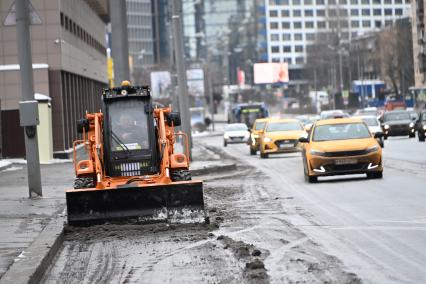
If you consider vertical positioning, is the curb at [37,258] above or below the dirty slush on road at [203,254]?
above

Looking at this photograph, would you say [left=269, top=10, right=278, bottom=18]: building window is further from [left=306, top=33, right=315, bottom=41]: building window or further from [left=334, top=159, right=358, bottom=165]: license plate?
[left=334, top=159, right=358, bottom=165]: license plate

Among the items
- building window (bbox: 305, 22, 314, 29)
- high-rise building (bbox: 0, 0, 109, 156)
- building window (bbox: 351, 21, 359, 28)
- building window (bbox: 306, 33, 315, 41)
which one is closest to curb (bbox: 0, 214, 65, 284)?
high-rise building (bbox: 0, 0, 109, 156)

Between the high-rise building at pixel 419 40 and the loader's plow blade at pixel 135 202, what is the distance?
284 feet

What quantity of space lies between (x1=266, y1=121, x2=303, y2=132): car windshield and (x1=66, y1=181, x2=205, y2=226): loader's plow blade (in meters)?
28.5

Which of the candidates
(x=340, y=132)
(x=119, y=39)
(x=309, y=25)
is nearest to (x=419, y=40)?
(x=309, y=25)

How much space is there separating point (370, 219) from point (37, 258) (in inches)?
232

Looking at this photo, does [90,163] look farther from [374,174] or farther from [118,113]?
[374,174]

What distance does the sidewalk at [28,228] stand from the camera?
11375mm

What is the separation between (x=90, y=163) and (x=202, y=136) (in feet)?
277

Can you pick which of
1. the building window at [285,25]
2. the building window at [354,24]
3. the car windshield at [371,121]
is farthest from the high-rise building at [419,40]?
the building window at [285,25]

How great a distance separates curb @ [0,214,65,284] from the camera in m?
10.7

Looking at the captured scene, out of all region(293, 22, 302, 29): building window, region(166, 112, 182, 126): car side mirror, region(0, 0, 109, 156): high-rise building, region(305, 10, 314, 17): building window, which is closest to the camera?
region(166, 112, 182, 126): car side mirror

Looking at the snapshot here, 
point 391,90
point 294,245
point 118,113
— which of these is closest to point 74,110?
point 118,113

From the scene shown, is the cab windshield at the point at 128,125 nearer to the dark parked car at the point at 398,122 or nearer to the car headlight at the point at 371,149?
the car headlight at the point at 371,149
